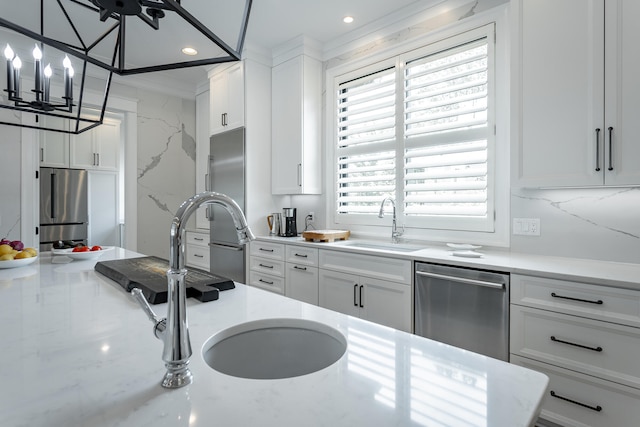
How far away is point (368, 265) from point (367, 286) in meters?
0.15

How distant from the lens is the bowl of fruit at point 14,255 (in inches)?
68.9

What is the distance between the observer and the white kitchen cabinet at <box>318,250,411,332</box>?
88.6 inches

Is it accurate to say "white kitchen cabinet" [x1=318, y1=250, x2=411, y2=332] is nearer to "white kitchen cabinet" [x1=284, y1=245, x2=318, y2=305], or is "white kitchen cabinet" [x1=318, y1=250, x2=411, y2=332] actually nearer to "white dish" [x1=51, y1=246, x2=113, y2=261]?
"white kitchen cabinet" [x1=284, y1=245, x2=318, y2=305]

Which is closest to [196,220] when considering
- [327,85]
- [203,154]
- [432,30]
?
[203,154]

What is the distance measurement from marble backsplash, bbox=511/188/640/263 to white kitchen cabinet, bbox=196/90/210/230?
12.0ft

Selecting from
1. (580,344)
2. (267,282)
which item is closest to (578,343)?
(580,344)

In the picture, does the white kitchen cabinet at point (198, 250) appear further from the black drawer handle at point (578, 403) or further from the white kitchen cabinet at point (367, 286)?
the black drawer handle at point (578, 403)

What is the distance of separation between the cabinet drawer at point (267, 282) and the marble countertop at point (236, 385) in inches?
83.7

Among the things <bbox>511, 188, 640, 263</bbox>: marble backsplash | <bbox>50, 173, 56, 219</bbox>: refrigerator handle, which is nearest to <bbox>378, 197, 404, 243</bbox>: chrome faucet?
<bbox>511, 188, 640, 263</bbox>: marble backsplash

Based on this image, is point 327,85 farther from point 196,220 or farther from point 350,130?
point 196,220

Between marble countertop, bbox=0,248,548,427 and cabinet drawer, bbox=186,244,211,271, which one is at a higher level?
marble countertop, bbox=0,248,548,427

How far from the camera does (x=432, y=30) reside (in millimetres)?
2703

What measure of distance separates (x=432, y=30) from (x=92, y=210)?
5194mm

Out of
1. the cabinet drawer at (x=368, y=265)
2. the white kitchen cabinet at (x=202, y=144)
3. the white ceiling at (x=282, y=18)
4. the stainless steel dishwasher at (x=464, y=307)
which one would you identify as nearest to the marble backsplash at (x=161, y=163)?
the white kitchen cabinet at (x=202, y=144)
